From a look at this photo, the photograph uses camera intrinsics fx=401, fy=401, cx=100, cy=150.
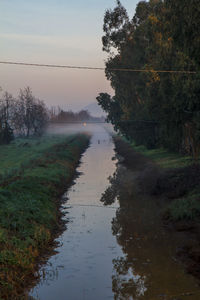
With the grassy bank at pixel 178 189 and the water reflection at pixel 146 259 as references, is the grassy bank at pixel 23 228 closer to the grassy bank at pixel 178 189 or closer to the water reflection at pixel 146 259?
the water reflection at pixel 146 259

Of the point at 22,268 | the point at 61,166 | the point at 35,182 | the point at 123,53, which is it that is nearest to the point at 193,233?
the point at 22,268

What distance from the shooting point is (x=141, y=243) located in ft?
50.5

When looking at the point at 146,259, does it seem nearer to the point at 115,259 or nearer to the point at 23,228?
the point at 115,259

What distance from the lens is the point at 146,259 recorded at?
44.8ft

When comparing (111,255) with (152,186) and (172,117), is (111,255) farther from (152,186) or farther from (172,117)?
(172,117)

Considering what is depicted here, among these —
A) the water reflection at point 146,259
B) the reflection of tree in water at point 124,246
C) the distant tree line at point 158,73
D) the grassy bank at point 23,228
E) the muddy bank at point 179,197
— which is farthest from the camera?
the distant tree line at point 158,73

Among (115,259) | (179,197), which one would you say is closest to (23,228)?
(115,259)

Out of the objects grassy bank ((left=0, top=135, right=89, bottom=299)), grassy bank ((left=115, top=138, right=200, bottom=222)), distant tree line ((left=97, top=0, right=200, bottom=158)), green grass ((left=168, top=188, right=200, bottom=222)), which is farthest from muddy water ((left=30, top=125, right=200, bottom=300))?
distant tree line ((left=97, top=0, right=200, bottom=158))

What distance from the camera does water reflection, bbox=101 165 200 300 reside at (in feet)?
36.2

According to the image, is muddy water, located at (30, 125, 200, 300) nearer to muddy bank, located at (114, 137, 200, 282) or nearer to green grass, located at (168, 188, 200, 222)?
muddy bank, located at (114, 137, 200, 282)

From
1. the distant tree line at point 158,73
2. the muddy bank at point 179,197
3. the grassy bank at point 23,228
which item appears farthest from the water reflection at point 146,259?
the distant tree line at point 158,73

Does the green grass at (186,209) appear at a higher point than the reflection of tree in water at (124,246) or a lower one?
higher

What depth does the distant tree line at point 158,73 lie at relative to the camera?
1806 cm

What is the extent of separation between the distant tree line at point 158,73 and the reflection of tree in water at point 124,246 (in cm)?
694
